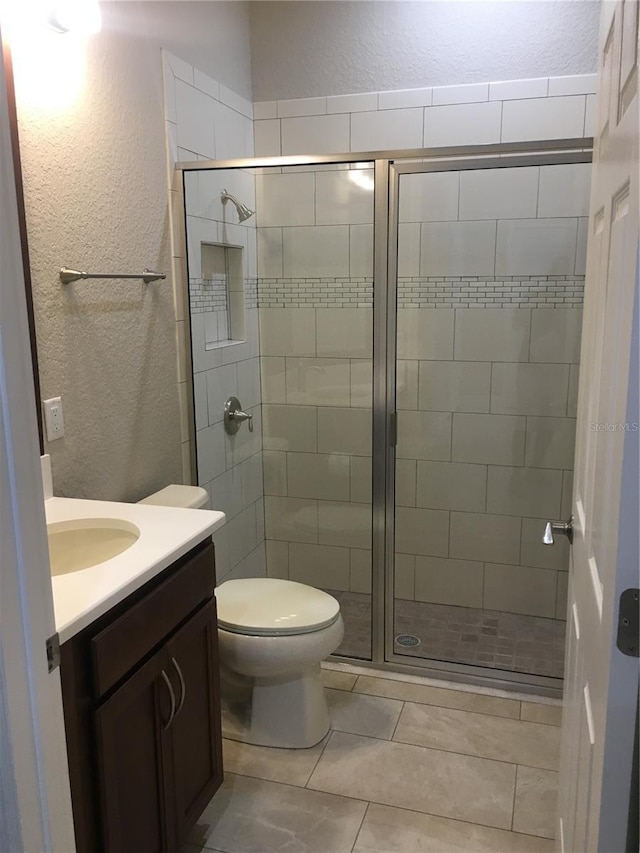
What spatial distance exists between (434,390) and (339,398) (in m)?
0.41

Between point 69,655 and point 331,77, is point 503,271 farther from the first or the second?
point 69,655

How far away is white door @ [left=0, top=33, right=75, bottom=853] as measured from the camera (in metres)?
0.81

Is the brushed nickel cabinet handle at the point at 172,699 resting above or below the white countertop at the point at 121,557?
below

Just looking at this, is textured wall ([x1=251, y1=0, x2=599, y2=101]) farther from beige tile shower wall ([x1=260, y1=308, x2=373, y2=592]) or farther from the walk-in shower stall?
beige tile shower wall ([x1=260, y1=308, x2=373, y2=592])

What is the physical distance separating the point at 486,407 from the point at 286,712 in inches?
56.3

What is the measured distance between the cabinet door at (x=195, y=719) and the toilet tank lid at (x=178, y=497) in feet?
1.72

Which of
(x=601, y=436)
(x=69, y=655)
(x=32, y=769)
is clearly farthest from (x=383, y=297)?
(x=32, y=769)

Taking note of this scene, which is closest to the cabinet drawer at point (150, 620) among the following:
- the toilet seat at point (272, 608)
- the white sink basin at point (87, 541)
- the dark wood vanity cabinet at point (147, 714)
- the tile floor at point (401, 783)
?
the dark wood vanity cabinet at point (147, 714)

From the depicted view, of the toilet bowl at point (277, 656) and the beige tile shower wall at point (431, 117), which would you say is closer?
the toilet bowl at point (277, 656)

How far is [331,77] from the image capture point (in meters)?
2.90

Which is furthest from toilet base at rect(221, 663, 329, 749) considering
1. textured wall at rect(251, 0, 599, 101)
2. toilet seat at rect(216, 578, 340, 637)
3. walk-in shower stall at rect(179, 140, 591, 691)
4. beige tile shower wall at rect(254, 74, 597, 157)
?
textured wall at rect(251, 0, 599, 101)

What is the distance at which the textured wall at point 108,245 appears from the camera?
68.4 inches

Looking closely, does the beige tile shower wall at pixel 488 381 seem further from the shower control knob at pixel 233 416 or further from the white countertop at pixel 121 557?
the white countertop at pixel 121 557

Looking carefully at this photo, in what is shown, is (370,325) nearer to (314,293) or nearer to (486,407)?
(314,293)
